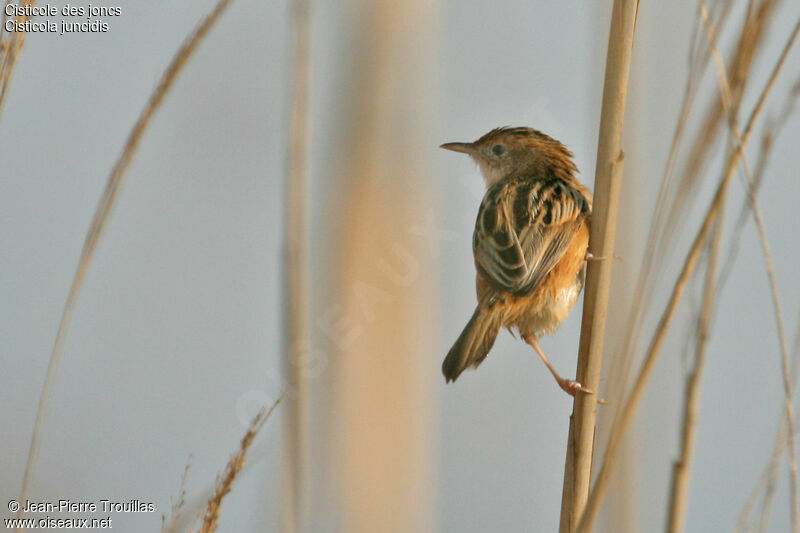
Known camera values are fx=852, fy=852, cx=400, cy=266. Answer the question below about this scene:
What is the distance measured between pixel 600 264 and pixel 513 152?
2092mm

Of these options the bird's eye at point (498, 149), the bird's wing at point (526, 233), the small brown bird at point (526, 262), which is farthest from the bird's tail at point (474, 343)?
the bird's eye at point (498, 149)

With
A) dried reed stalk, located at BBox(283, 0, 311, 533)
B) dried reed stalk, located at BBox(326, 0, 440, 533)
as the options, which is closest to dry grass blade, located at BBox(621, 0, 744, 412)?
dried reed stalk, located at BBox(283, 0, 311, 533)

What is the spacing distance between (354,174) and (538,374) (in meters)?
1.39

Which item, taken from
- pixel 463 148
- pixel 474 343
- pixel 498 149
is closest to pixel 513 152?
pixel 498 149

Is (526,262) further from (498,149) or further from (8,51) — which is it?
(8,51)

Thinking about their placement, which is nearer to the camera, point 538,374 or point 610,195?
point 610,195

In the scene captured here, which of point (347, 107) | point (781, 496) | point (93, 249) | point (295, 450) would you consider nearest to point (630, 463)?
point (781, 496)

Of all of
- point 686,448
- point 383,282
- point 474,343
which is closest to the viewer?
point 686,448

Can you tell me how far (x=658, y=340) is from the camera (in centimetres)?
181

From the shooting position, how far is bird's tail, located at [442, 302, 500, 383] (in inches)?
124

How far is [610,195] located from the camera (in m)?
2.32

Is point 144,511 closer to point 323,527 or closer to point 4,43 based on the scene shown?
point 323,527

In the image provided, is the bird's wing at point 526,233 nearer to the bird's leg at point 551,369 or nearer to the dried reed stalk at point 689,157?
the bird's leg at point 551,369

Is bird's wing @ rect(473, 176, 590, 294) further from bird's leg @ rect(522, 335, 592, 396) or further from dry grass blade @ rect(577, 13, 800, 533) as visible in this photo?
dry grass blade @ rect(577, 13, 800, 533)
